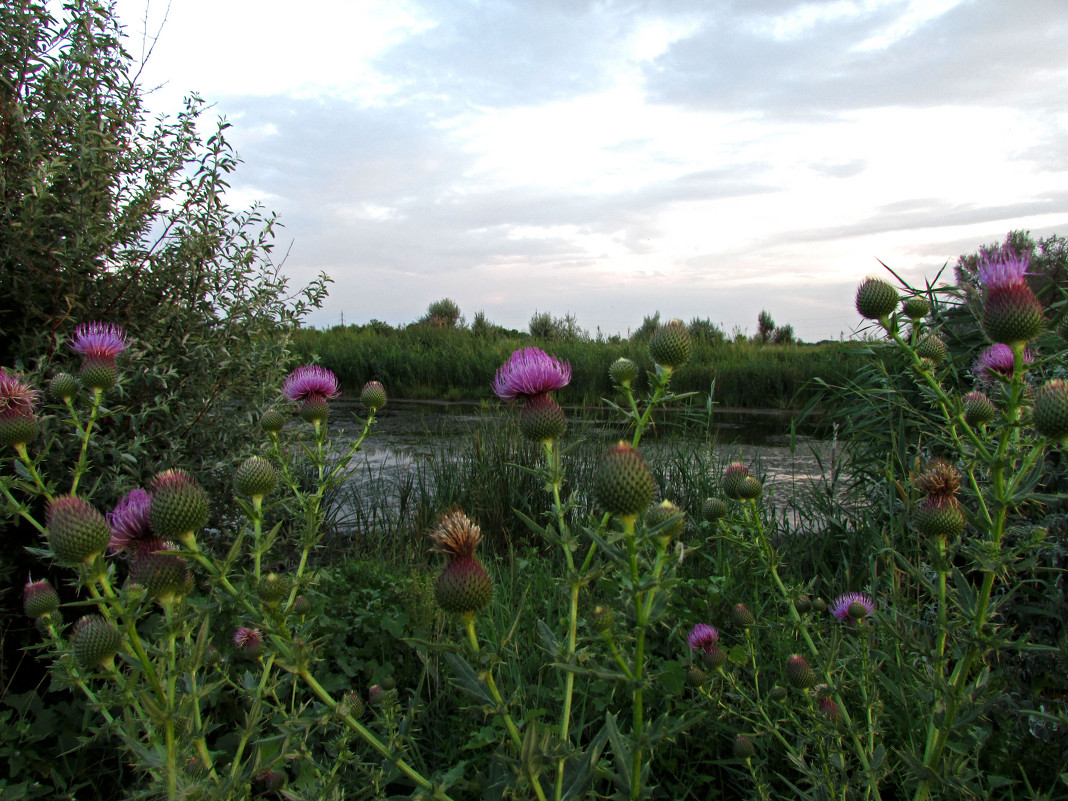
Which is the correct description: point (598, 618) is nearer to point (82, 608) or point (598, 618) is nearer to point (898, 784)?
point (898, 784)

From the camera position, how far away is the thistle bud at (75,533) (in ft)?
4.04

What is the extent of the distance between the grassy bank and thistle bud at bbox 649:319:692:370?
355 inches

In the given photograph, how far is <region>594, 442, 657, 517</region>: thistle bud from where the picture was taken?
1.09 metres

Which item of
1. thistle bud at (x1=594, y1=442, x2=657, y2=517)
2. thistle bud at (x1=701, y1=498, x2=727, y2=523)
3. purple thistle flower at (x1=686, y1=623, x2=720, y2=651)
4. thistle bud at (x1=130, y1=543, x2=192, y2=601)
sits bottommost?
purple thistle flower at (x1=686, y1=623, x2=720, y2=651)

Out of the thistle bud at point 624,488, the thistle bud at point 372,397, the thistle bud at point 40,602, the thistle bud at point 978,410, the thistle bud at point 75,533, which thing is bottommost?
the thistle bud at point 40,602

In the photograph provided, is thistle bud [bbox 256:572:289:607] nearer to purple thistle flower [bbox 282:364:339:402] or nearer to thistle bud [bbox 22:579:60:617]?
thistle bud [bbox 22:579:60:617]

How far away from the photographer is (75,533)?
1251mm

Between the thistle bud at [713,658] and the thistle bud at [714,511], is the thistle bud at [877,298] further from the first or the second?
the thistle bud at [713,658]

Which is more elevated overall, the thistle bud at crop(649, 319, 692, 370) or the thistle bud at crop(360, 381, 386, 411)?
the thistle bud at crop(649, 319, 692, 370)

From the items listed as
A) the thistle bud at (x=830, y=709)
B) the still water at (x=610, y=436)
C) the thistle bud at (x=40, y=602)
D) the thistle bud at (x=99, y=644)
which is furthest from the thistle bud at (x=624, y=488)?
the still water at (x=610, y=436)

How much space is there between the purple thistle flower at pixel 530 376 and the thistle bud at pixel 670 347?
23cm

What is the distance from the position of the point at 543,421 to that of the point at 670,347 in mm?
375

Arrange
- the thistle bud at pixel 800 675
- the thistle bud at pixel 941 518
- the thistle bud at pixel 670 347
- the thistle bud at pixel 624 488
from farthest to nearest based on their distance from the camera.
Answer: the thistle bud at pixel 670 347 < the thistle bud at pixel 800 675 < the thistle bud at pixel 941 518 < the thistle bud at pixel 624 488

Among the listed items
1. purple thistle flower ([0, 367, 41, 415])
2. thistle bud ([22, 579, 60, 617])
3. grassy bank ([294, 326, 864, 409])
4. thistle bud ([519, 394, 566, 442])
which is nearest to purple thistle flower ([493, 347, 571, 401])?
thistle bud ([519, 394, 566, 442])
